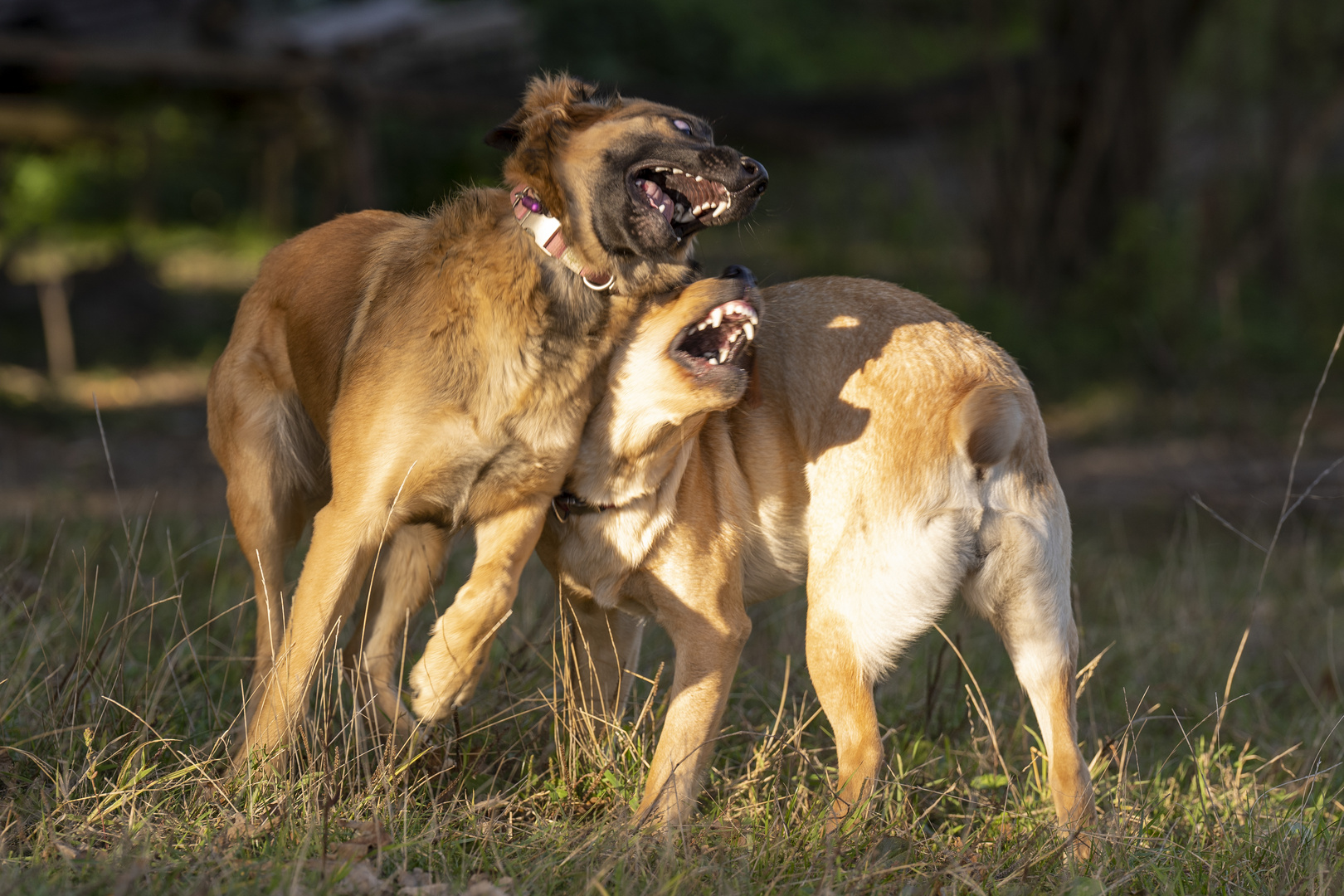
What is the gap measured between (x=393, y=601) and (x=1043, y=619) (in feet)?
7.01

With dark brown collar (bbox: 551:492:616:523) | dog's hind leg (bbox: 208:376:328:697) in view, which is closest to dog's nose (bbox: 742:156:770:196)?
dark brown collar (bbox: 551:492:616:523)

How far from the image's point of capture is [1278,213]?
575 inches

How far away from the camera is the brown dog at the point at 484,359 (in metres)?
3.09

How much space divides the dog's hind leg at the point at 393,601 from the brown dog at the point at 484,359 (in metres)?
0.26

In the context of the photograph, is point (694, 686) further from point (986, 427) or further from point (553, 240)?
point (553, 240)

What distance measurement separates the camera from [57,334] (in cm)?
1164

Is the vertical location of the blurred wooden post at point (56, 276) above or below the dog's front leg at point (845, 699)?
below

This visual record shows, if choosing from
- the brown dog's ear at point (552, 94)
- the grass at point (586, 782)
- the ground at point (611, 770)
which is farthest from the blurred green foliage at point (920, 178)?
the brown dog's ear at point (552, 94)

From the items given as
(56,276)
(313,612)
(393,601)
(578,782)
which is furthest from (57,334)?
(578,782)

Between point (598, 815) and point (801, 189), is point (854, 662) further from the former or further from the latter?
point (801, 189)

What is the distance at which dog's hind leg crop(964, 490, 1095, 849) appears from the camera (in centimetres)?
300

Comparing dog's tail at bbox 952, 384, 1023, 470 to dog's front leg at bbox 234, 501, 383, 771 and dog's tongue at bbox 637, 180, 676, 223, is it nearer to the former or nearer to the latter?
dog's tongue at bbox 637, 180, 676, 223

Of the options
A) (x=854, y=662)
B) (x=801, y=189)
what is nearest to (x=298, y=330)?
(x=854, y=662)

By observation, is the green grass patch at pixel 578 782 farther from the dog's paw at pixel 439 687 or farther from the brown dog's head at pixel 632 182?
the brown dog's head at pixel 632 182
